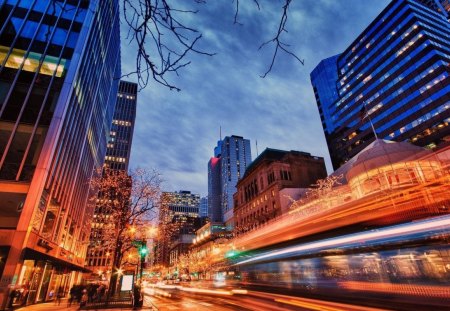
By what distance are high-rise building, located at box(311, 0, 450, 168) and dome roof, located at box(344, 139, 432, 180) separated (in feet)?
40.0

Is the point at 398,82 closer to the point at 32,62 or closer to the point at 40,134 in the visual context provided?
the point at 32,62

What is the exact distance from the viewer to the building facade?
6688cm

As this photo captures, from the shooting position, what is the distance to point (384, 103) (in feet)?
249

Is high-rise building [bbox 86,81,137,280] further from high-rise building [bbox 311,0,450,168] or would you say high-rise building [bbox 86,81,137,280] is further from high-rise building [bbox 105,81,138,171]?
high-rise building [bbox 311,0,450,168]

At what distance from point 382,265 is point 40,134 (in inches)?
1106

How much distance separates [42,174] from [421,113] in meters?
78.7

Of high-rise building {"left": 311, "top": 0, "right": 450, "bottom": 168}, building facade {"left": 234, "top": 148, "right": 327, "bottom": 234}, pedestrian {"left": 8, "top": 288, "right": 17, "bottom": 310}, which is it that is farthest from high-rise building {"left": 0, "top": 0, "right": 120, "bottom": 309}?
high-rise building {"left": 311, "top": 0, "right": 450, "bottom": 168}

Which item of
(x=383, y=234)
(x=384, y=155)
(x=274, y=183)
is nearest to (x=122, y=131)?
(x=274, y=183)

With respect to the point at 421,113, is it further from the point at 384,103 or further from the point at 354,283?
the point at 354,283

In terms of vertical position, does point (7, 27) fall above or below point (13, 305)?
above

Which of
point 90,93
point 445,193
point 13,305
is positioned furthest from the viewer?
point 90,93

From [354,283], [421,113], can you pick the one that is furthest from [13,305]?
[421,113]

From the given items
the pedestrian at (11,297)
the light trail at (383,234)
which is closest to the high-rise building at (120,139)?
the pedestrian at (11,297)

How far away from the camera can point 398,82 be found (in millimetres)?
72625
